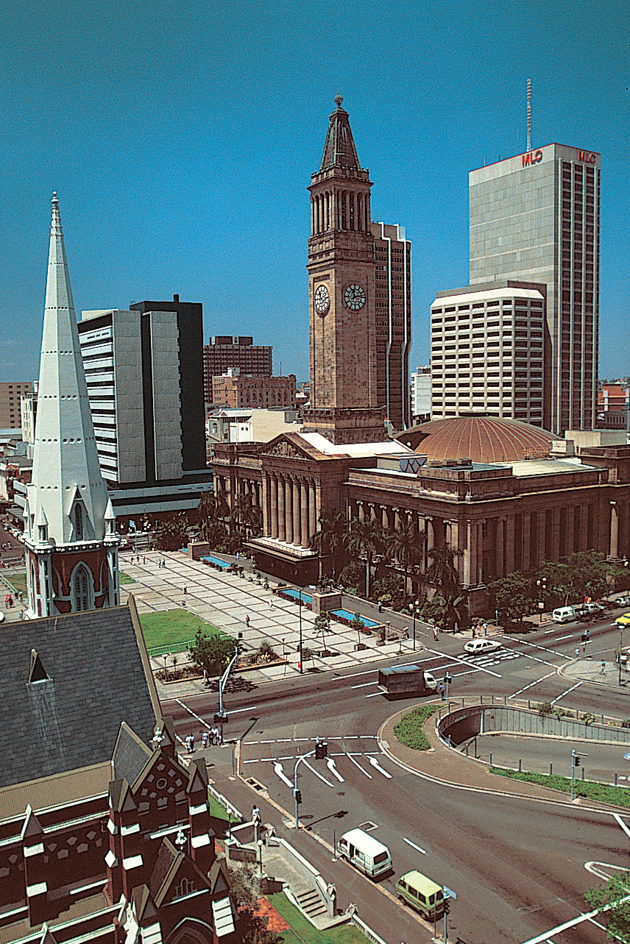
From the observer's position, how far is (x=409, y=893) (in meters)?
39.4

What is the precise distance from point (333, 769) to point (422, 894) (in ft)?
57.8

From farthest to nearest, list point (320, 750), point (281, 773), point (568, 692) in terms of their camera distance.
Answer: point (568, 692)
point (320, 750)
point (281, 773)

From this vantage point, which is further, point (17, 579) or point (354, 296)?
point (354, 296)

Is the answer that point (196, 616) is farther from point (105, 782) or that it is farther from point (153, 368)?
point (153, 368)

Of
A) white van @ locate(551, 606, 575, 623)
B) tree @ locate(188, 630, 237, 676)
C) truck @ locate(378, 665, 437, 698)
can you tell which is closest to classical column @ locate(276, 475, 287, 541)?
white van @ locate(551, 606, 575, 623)

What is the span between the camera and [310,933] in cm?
3716

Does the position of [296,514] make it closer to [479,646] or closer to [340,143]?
[479,646]

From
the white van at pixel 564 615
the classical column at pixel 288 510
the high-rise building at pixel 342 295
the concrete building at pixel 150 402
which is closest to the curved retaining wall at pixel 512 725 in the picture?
the white van at pixel 564 615

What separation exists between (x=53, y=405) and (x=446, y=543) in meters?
62.3

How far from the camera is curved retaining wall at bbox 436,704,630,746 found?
60.4 m

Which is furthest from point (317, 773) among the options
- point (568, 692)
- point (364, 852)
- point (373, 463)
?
point (373, 463)

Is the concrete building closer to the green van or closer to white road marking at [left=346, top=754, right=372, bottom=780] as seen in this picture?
white road marking at [left=346, top=754, right=372, bottom=780]

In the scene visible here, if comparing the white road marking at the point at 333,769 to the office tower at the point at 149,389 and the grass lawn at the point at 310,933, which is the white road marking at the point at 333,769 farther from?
the office tower at the point at 149,389

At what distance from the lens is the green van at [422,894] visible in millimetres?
38281
